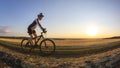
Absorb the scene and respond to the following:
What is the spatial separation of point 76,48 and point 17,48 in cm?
748

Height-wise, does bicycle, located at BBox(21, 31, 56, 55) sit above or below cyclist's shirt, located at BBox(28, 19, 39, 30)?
below

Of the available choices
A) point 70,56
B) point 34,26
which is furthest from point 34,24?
point 70,56

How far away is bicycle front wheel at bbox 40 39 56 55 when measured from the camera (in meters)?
22.5

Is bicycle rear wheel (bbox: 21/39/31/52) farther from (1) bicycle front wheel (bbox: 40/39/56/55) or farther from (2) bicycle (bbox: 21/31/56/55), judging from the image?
(1) bicycle front wheel (bbox: 40/39/56/55)

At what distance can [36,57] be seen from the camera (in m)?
22.2

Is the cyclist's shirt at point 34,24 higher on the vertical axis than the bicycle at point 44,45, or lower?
higher

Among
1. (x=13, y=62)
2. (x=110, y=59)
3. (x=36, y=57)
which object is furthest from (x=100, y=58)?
(x=13, y=62)

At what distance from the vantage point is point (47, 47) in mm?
22688

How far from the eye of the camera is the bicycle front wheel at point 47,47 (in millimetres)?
22536

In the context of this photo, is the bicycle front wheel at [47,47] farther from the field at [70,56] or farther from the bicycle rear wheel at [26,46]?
the bicycle rear wheel at [26,46]

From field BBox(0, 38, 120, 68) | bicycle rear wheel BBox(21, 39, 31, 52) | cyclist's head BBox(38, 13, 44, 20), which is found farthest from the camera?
bicycle rear wheel BBox(21, 39, 31, 52)

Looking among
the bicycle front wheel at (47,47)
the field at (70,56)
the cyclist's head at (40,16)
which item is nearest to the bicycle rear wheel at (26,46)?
the field at (70,56)

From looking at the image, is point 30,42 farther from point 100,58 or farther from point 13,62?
point 100,58

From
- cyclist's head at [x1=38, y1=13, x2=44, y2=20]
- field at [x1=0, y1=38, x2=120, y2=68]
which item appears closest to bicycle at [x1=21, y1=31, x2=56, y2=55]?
field at [x1=0, y1=38, x2=120, y2=68]
